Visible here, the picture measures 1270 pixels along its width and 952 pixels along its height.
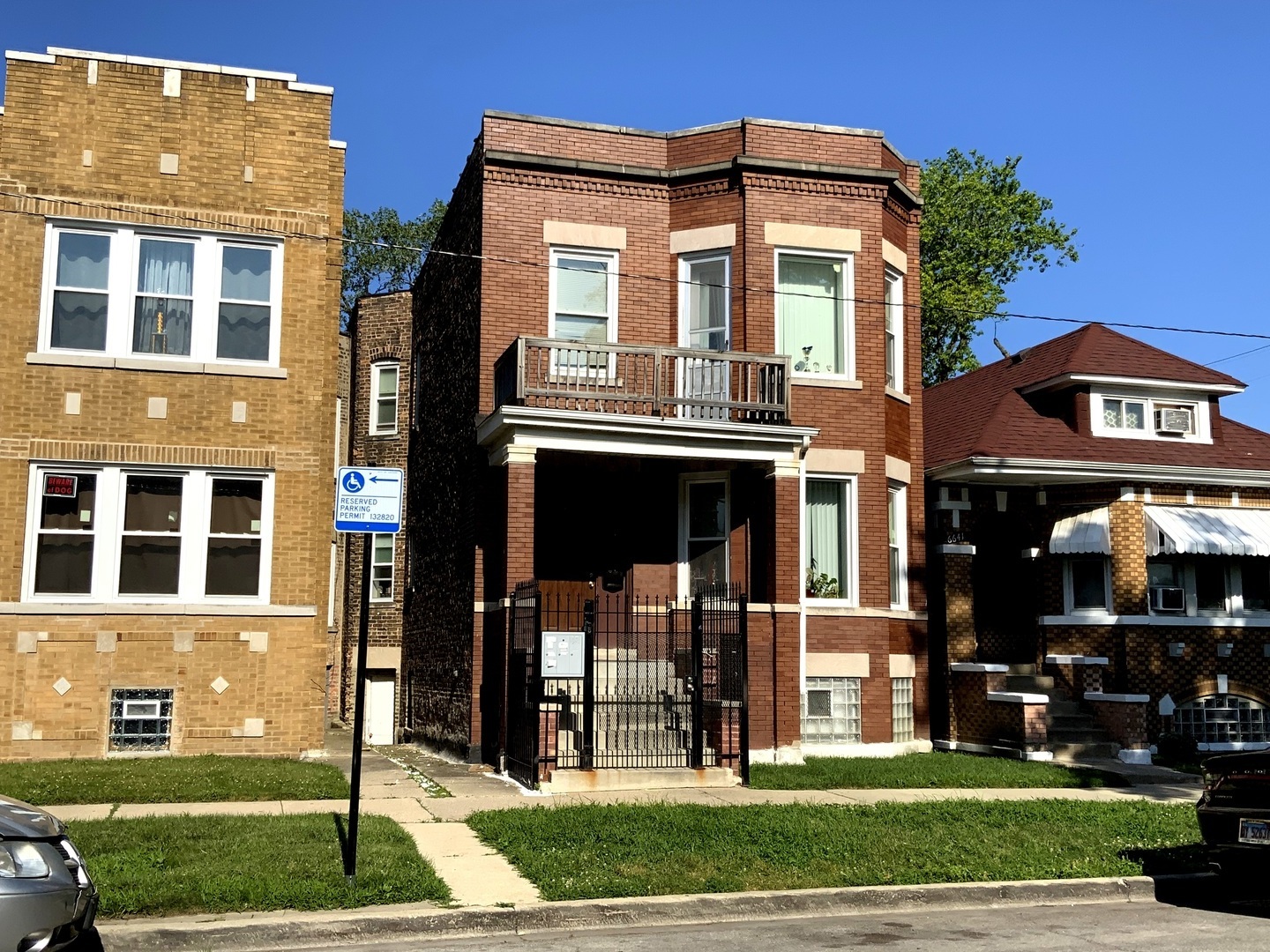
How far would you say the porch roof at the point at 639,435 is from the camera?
55.9ft

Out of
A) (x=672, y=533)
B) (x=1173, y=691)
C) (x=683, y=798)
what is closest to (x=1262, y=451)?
(x=1173, y=691)

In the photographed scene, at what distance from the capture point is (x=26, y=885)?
20.7ft

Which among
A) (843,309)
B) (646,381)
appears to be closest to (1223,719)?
(843,309)

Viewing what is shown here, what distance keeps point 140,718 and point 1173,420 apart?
17.8 m

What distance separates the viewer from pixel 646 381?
18719 mm

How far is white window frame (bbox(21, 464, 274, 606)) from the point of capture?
16625 millimetres

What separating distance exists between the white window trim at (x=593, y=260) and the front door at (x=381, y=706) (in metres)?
9.79

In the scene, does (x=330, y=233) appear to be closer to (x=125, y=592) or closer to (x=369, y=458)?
(x=125, y=592)

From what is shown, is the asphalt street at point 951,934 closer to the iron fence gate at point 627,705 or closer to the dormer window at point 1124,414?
the iron fence gate at point 627,705

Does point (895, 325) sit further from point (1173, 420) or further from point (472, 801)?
point (472, 801)

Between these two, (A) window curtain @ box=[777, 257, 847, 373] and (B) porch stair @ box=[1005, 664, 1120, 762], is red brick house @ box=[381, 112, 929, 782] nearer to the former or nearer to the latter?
(A) window curtain @ box=[777, 257, 847, 373]

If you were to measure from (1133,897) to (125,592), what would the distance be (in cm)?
1270

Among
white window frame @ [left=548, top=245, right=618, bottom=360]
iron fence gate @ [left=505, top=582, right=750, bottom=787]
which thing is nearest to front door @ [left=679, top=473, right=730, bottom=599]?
iron fence gate @ [left=505, top=582, right=750, bottom=787]

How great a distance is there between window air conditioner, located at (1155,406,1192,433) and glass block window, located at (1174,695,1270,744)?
4772 mm
